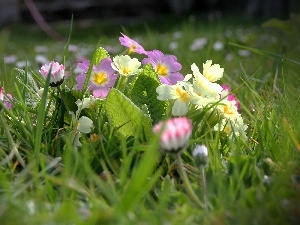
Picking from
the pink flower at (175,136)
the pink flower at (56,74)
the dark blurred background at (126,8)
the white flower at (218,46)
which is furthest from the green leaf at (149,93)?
the dark blurred background at (126,8)

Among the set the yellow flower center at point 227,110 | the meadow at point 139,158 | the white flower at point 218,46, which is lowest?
the white flower at point 218,46

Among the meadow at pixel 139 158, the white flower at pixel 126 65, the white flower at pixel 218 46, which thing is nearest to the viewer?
the meadow at pixel 139 158

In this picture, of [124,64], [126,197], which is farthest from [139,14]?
[126,197]

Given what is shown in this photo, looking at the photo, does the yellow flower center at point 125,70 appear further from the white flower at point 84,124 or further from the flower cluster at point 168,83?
the white flower at point 84,124

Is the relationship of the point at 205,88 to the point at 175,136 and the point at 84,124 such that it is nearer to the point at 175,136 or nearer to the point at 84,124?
the point at 84,124

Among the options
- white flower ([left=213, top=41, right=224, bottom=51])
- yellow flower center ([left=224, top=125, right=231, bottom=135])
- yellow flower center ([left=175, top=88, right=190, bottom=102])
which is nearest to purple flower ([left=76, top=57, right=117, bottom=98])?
yellow flower center ([left=175, top=88, right=190, bottom=102])

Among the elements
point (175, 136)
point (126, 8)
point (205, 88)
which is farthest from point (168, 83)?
point (126, 8)

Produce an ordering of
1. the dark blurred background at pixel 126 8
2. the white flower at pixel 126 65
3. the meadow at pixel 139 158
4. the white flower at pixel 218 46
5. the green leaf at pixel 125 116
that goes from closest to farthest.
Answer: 1. the meadow at pixel 139 158
2. the green leaf at pixel 125 116
3. the white flower at pixel 126 65
4. the white flower at pixel 218 46
5. the dark blurred background at pixel 126 8

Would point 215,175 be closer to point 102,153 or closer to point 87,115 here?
point 102,153
